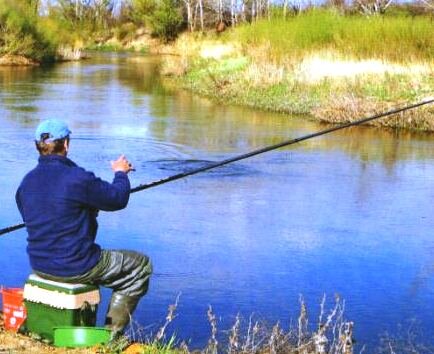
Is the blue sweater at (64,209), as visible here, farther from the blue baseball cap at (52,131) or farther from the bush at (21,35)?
the bush at (21,35)

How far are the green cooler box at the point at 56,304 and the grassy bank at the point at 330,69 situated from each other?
10.9m

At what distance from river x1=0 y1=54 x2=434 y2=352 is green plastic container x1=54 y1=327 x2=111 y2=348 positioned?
0.94 meters

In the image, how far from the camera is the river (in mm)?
5758

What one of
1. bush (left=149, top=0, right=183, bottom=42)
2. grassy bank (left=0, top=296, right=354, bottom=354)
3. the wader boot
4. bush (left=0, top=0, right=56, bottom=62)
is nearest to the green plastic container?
grassy bank (left=0, top=296, right=354, bottom=354)

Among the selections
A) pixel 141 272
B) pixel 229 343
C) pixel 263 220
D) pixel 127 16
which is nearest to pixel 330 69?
pixel 263 220

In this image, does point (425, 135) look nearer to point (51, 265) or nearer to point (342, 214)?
point (342, 214)

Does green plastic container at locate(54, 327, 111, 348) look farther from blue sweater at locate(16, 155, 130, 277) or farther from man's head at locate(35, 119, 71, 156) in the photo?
man's head at locate(35, 119, 71, 156)

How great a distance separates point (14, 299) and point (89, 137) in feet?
28.7

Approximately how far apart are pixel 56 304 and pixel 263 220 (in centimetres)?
397

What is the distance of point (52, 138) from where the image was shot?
392 cm

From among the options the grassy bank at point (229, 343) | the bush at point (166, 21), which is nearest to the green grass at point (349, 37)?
the grassy bank at point (229, 343)

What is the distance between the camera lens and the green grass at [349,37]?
61.0ft

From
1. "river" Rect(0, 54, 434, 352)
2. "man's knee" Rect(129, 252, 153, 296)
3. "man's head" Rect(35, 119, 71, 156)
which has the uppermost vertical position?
"man's head" Rect(35, 119, 71, 156)

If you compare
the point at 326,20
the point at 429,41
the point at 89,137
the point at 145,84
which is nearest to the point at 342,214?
the point at 89,137
